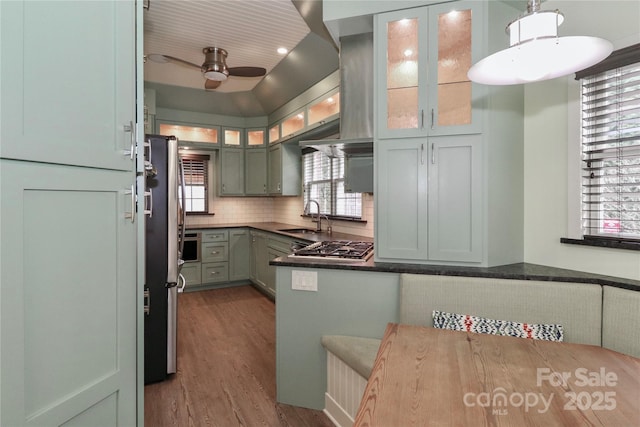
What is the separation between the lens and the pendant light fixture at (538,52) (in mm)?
1091

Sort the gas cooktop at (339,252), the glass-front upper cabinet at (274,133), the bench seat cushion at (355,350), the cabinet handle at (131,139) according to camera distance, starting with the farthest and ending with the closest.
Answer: the glass-front upper cabinet at (274,133) → the gas cooktop at (339,252) → the bench seat cushion at (355,350) → the cabinet handle at (131,139)

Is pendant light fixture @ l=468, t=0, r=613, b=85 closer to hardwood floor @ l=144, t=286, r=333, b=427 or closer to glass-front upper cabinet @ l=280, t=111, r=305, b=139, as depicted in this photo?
hardwood floor @ l=144, t=286, r=333, b=427

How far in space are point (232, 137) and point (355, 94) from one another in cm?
369

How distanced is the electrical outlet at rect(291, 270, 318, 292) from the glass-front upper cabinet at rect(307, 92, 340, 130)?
1982 millimetres

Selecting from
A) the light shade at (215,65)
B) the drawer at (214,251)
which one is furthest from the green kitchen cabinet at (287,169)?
the light shade at (215,65)

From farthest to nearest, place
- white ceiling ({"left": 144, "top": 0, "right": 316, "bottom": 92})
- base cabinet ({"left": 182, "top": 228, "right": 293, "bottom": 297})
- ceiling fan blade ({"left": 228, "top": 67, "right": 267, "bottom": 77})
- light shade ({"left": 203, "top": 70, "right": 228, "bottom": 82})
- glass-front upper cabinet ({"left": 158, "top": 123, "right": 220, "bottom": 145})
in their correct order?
glass-front upper cabinet ({"left": 158, "top": 123, "right": 220, "bottom": 145}) → base cabinet ({"left": 182, "top": 228, "right": 293, "bottom": 297}) → ceiling fan blade ({"left": 228, "top": 67, "right": 267, "bottom": 77}) → light shade ({"left": 203, "top": 70, "right": 228, "bottom": 82}) → white ceiling ({"left": 144, "top": 0, "right": 316, "bottom": 92})

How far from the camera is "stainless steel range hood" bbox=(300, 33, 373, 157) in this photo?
2611mm

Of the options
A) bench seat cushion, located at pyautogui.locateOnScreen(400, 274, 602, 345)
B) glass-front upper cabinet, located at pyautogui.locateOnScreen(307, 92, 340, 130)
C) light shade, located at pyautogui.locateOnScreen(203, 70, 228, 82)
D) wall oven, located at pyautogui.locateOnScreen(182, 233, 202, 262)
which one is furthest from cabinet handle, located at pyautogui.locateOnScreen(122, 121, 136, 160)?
wall oven, located at pyautogui.locateOnScreen(182, 233, 202, 262)

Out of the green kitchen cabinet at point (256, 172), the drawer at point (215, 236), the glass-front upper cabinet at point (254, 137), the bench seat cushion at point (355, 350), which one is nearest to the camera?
the bench seat cushion at point (355, 350)

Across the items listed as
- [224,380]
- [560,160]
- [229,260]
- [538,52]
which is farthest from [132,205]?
[229,260]

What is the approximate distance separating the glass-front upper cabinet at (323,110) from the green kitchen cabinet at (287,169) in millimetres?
932

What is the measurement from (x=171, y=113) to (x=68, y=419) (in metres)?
5.14

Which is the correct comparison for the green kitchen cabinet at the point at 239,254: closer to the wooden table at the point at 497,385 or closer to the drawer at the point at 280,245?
the drawer at the point at 280,245

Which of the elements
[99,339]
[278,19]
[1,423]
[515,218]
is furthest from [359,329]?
[278,19]
